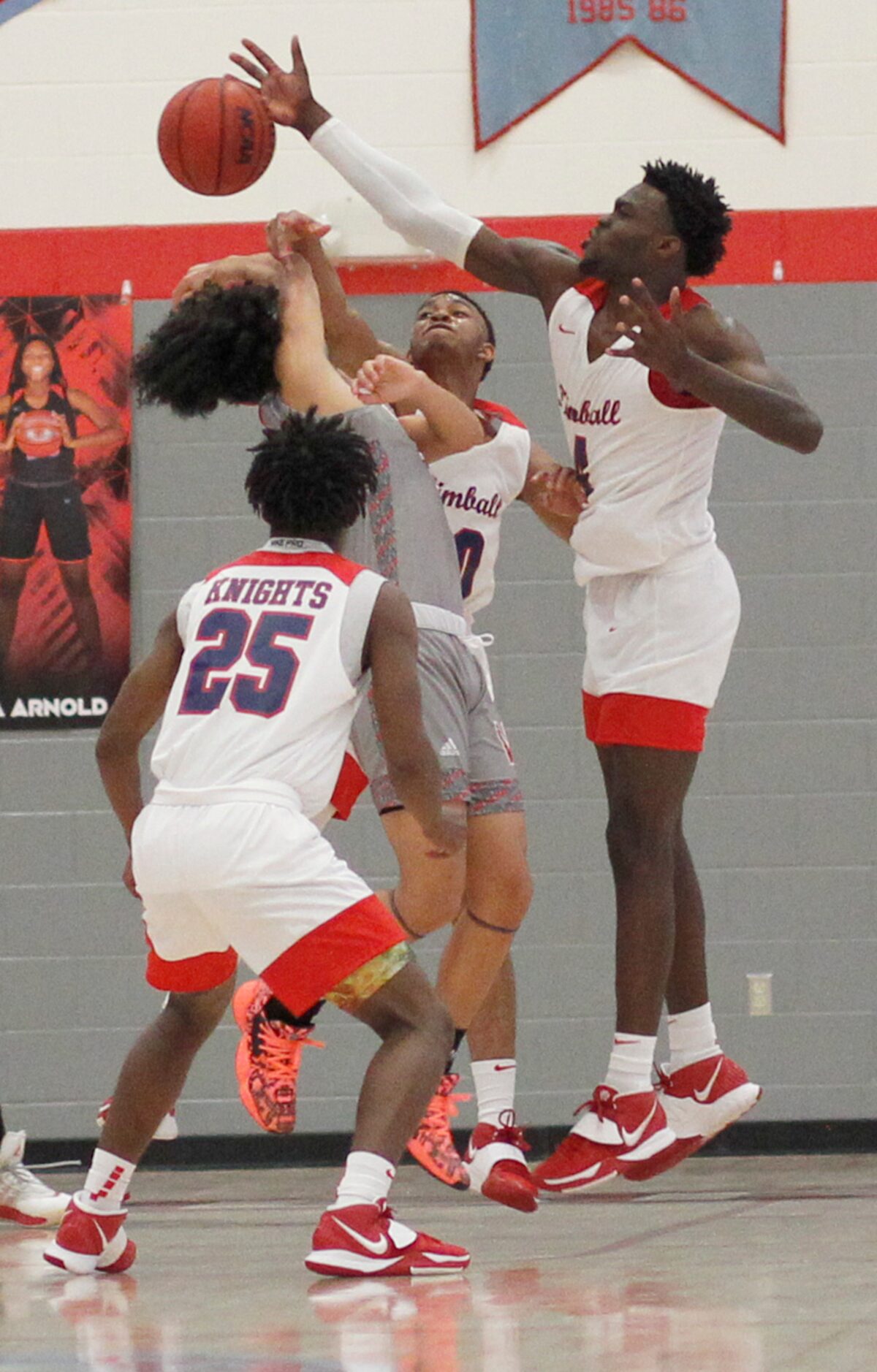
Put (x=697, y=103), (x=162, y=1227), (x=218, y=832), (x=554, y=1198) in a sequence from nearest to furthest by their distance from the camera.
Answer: (x=218, y=832)
(x=162, y=1227)
(x=554, y=1198)
(x=697, y=103)

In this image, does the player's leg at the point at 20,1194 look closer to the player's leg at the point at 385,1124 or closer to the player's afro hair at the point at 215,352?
the player's leg at the point at 385,1124

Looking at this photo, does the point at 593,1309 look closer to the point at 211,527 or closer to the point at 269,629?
the point at 269,629

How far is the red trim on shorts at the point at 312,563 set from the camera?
13.0ft

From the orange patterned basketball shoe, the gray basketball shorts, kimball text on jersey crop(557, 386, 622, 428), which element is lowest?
the orange patterned basketball shoe

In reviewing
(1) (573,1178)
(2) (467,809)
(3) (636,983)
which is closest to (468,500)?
(2) (467,809)

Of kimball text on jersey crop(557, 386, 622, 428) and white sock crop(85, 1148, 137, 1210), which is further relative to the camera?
kimball text on jersey crop(557, 386, 622, 428)

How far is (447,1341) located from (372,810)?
Answer: 3.87 m

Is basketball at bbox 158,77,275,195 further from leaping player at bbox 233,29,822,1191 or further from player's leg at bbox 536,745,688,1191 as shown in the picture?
player's leg at bbox 536,745,688,1191

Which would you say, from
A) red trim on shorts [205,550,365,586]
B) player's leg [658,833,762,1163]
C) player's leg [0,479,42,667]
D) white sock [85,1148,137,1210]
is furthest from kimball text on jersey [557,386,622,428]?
player's leg [0,479,42,667]

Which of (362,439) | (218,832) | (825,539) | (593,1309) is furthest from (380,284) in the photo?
(593,1309)

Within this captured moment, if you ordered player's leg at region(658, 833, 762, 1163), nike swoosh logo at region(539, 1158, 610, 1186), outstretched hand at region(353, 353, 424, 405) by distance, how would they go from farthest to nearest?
1. player's leg at region(658, 833, 762, 1163)
2. nike swoosh logo at region(539, 1158, 610, 1186)
3. outstretched hand at region(353, 353, 424, 405)

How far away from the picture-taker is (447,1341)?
10.4 feet

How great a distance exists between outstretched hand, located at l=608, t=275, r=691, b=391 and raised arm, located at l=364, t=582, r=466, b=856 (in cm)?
71

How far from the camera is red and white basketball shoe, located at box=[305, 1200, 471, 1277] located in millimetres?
3762
